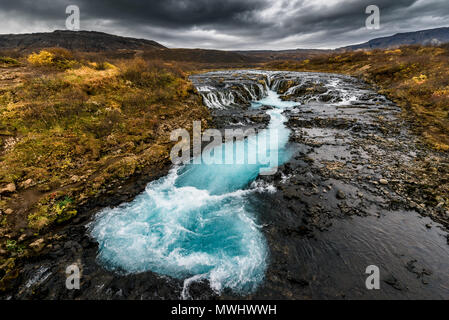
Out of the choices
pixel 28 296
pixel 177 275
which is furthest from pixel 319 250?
pixel 28 296

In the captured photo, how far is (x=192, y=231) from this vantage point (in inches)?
304

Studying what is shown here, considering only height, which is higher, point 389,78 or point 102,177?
point 389,78

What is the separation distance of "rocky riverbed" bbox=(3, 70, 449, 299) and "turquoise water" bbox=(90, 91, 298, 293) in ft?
1.13

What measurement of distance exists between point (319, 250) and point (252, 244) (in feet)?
7.76

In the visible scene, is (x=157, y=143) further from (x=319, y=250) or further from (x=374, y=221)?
(x=374, y=221)

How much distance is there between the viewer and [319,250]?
6539 millimetres

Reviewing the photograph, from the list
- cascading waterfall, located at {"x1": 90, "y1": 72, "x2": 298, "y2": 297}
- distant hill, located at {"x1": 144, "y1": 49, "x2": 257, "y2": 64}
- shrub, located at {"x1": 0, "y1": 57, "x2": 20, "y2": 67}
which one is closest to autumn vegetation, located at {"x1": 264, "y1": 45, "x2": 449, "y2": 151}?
cascading waterfall, located at {"x1": 90, "y1": 72, "x2": 298, "y2": 297}

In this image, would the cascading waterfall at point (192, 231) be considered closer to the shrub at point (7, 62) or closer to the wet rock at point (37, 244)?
the wet rock at point (37, 244)

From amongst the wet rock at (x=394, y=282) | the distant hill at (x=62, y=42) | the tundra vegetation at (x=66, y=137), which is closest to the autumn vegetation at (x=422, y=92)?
the wet rock at (x=394, y=282)

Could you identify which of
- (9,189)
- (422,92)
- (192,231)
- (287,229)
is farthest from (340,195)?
(422,92)

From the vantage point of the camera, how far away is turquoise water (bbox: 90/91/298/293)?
20.3 feet

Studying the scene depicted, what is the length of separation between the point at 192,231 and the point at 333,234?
5606 mm

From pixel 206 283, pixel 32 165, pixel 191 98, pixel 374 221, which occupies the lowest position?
pixel 206 283

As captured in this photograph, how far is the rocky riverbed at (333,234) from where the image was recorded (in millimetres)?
5445
